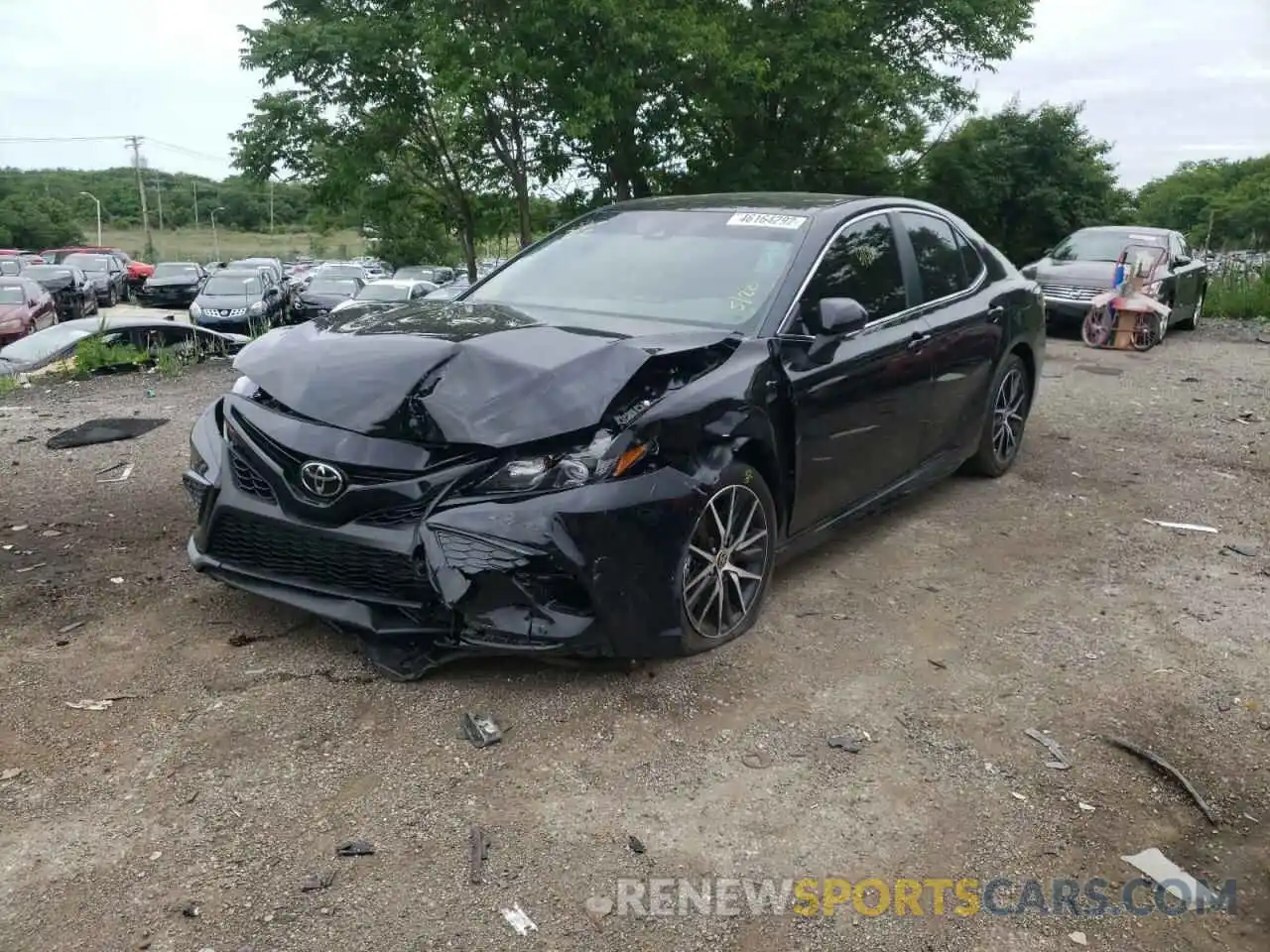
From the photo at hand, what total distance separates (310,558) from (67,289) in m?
27.5

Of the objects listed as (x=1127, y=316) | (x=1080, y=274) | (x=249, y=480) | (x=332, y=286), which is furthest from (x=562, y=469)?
(x=332, y=286)

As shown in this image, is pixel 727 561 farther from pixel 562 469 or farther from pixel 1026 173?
pixel 1026 173

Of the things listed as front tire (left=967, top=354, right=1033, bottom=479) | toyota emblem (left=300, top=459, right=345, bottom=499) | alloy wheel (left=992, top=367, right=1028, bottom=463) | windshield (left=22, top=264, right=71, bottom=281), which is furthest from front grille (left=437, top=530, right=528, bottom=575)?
windshield (left=22, top=264, right=71, bottom=281)

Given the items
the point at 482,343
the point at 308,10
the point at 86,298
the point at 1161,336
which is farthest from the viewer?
the point at 86,298

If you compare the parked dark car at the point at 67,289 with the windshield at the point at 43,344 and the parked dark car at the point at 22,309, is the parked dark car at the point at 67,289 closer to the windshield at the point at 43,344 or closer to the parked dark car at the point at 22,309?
the parked dark car at the point at 22,309

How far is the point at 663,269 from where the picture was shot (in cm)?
452

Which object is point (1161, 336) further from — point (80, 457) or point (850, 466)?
point (80, 457)

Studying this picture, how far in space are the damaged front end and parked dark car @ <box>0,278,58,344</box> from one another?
1716cm

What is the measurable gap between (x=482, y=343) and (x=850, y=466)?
1783 mm

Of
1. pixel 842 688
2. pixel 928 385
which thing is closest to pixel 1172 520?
pixel 928 385

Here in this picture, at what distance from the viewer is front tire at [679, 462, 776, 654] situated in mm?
3605

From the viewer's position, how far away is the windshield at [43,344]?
40.9ft

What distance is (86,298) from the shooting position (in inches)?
1104

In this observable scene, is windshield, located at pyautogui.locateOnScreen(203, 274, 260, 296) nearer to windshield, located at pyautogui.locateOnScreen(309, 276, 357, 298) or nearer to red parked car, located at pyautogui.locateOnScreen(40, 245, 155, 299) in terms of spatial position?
windshield, located at pyautogui.locateOnScreen(309, 276, 357, 298)
